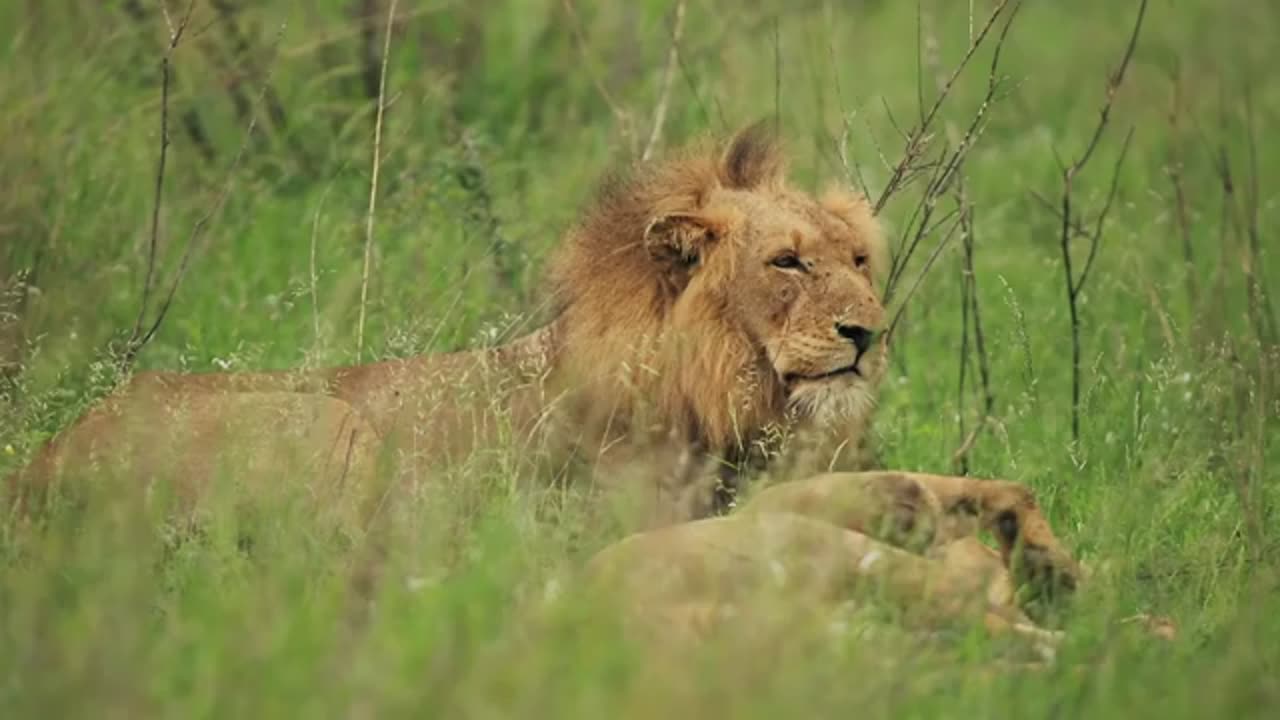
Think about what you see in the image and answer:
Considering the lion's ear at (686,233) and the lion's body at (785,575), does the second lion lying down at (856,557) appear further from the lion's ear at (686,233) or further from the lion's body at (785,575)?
the lion's ear at (686,233)

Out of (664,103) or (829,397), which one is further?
(664,103)

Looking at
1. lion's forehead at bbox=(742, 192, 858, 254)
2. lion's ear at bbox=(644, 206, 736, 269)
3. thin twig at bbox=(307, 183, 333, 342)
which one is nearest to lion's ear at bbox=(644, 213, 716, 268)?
lion's ear at bbox=(644, 206, 736, 269)

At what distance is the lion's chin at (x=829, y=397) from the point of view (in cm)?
513

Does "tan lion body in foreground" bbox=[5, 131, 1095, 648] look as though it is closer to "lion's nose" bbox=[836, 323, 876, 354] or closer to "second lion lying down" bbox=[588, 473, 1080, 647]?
"lion's nose" bbox=[836, 323, 876, 354]

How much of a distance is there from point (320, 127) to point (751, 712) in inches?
201

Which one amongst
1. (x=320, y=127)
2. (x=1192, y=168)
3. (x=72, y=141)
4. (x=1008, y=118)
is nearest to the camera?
(x=72, y=141)

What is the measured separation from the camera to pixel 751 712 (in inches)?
124

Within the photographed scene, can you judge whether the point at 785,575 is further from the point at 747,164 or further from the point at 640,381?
the point at 747,164

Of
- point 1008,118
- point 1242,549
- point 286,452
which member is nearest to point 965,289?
point 1242,549

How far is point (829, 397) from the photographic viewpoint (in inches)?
202

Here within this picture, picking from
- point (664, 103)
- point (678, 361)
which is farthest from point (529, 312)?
point (664, 103)

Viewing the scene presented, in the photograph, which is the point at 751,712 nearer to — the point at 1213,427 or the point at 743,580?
the point at 743,580

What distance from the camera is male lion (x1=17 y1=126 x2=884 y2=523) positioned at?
514cm

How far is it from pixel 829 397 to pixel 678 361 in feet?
1.17
